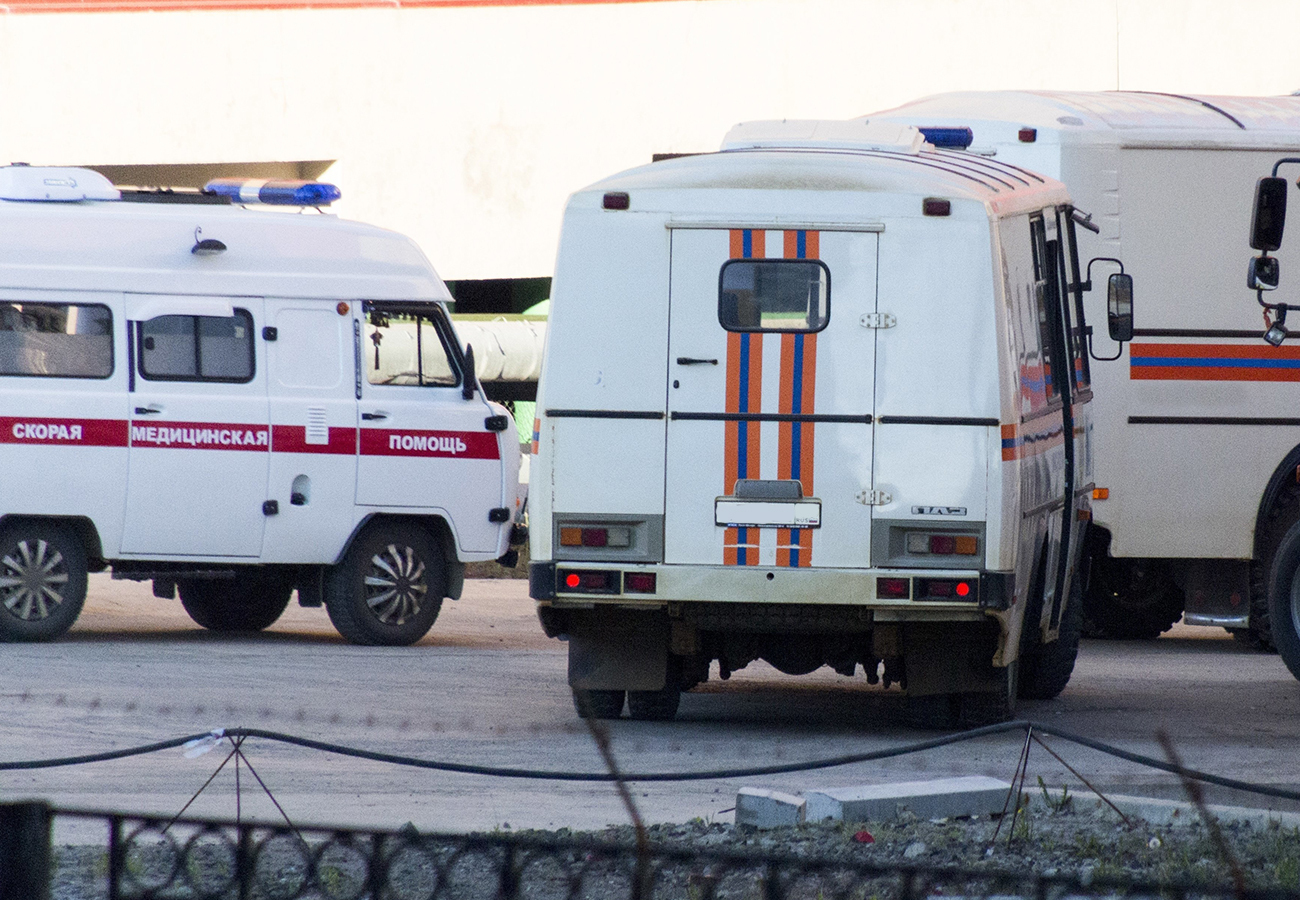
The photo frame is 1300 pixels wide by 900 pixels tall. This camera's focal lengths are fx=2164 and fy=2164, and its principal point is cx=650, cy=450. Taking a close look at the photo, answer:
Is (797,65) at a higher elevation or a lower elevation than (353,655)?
higher

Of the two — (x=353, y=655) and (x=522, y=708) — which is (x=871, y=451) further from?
(x=353, y=655)

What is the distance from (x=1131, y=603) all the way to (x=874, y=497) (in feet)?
20.5

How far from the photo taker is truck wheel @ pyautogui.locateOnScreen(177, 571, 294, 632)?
14.8 m

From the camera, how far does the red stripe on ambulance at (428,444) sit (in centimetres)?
1366

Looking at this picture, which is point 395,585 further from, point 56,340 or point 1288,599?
point 1288,599

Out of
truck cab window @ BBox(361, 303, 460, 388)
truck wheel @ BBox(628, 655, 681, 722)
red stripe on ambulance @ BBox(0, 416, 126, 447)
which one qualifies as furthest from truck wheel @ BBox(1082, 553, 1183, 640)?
red stripe on ambulance @ BBox(0, 416, 126, 447)

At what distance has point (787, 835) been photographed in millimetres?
7098

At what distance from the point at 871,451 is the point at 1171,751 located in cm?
678

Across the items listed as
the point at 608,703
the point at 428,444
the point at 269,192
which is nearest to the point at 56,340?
the point at 269,192

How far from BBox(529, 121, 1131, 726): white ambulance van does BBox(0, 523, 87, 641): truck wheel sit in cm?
453

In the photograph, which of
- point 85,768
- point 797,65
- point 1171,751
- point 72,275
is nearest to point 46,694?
point 85,768

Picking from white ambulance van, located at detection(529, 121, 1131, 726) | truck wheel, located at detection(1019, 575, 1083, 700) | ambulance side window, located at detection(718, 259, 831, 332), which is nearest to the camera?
white ambulance van, located at detection(529, 121, 1131, 726)

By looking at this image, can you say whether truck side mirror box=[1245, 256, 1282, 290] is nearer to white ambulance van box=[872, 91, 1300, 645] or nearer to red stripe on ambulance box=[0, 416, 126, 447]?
white ambulance van box=[872, 91, 1300, 645]

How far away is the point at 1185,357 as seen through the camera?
13.5 m
